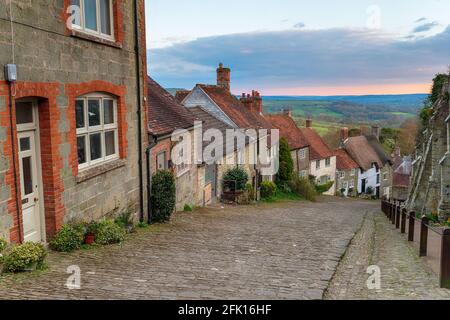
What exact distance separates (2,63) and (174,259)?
15.3 ft

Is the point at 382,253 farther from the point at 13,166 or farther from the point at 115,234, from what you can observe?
the point at 13,166

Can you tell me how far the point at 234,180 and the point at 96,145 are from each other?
14851 mm

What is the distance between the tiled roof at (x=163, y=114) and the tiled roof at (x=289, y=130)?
20.7 metres

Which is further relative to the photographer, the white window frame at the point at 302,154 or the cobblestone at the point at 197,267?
the white window frame at the point at 302,154

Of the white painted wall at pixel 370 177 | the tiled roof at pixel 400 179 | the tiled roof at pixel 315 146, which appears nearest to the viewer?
the tiled roof at pixel 315 146

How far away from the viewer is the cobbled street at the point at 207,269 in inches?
239

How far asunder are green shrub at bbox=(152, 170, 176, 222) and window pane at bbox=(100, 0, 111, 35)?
15.1 ft

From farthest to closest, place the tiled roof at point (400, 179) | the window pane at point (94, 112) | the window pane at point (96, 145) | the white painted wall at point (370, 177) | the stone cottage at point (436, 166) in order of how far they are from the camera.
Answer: the tiled roof at point (400, 179), the white painted wall at point (370, 177), the stone cottage at point (436, 166), the window pane at point (96, 145), the window pane at point (94, 112)

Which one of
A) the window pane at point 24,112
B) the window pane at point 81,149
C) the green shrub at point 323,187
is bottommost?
the green shrub at point 323,187

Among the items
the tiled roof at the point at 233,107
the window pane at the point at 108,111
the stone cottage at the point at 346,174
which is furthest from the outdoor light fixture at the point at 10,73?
the stone cottage at the point at 346,174

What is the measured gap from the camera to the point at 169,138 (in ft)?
50.4

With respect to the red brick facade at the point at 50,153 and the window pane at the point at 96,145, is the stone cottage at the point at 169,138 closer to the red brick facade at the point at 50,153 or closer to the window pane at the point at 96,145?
the window pane at the point at 96,145
